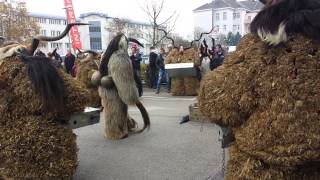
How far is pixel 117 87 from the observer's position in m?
6.82

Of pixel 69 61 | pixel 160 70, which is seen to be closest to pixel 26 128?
pixel 160 70

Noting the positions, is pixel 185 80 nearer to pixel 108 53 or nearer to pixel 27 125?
pixel 108 53

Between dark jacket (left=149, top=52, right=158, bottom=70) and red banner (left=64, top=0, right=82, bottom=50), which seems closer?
dark jacket (left=149, top=52, right=158, bottom=70)

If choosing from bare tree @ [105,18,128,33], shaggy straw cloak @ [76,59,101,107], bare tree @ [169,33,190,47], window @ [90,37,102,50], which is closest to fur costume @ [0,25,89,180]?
shaggy straw cloak @ [76,59,101,107]

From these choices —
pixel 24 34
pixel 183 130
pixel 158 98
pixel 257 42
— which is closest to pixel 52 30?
pixel 24 34

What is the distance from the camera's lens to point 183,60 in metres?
12.7

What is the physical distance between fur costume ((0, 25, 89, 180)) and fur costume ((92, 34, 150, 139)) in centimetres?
251

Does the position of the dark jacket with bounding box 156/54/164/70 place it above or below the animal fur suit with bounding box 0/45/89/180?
above

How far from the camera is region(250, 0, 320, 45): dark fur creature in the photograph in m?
2.58

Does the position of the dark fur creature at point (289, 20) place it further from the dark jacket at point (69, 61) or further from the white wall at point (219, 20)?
the white wall at point (219, 20)

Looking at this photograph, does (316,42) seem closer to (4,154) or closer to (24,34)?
(4,154)

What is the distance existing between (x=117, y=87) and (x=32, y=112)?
109 inches

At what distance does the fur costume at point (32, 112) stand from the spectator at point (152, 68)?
11.0m

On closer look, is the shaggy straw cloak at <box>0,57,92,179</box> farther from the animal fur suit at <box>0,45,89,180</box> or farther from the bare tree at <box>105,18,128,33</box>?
the bare tree at <box>105,18,128,33</box>
